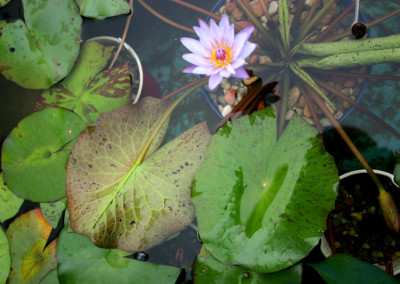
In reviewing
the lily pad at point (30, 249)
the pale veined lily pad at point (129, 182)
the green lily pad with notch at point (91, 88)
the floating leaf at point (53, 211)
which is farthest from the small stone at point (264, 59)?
the lily pad at point (30, 249)

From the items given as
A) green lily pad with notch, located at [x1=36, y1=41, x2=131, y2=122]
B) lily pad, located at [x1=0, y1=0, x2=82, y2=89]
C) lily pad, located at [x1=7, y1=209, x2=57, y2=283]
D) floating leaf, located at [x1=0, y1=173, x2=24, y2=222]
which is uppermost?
lily pad, located at [x1=0, y1=0, x2=82, y2=89]

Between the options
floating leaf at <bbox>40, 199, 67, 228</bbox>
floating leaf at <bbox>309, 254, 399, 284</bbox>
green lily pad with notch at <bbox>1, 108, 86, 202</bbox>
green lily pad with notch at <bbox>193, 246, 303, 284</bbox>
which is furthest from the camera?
floating leaf at <bbox>40, 199, 67, 228</bbox>

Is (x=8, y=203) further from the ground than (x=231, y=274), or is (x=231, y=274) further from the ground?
(x=8, y=203)

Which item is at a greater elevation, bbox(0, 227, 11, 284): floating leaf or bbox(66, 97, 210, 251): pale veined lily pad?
bbox(66, 97, 210, 251): pale veined lily pad

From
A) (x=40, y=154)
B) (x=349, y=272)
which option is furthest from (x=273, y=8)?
(x=40, y=154)

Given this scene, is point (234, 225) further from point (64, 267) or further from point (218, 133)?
point (64, 267)

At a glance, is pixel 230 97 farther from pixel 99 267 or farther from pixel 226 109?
pixel 99 267

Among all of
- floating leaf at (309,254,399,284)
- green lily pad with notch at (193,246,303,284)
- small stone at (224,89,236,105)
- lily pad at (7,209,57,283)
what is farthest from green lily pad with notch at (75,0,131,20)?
floating leaf at (309,254,399,284)

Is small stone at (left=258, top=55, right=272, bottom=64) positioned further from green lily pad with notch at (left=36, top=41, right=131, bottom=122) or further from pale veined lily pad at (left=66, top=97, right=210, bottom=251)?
green lily pad with notch at (left=36, top=41, right=131, bottom=122)
